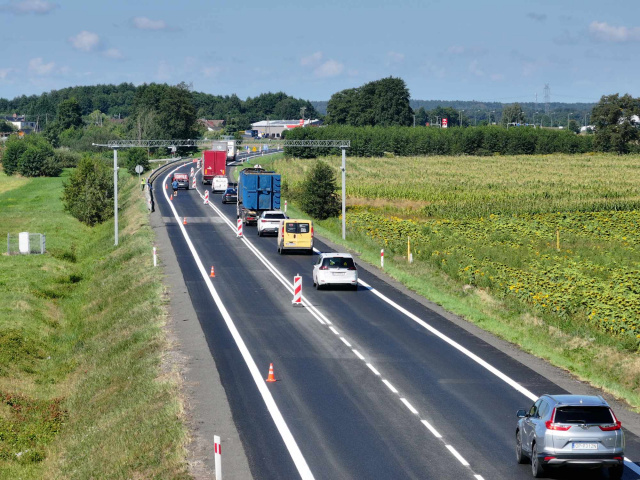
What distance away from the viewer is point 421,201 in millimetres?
82125

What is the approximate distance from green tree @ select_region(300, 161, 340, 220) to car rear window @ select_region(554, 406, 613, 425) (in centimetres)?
5391

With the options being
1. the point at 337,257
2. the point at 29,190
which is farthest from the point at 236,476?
the point at 29,190

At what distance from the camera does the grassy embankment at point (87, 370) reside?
19.6 m

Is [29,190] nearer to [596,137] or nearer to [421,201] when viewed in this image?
[421,201]

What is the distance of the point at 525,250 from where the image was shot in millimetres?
51031

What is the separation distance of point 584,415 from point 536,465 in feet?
4.47

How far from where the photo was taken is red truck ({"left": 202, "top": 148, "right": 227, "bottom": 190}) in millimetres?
98062

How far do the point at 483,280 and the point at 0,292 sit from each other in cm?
2418

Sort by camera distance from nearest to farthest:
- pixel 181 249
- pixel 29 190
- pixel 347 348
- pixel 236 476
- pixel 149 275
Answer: pixel 236 476
pixel 347 348
pixel 149 275
pixel 181 249
pixel 29 190

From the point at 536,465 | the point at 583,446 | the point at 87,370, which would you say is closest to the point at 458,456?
the point at 536,465

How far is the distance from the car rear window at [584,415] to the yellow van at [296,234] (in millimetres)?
34241

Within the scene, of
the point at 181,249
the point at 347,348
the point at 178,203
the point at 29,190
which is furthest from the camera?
the point at 29,190

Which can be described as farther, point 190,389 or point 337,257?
point 337,257

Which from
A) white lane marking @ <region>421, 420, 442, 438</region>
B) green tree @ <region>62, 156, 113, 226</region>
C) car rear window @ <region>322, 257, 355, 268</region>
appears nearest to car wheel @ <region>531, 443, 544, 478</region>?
white lane marking @ <region>421, 420, 442, 438</region>
